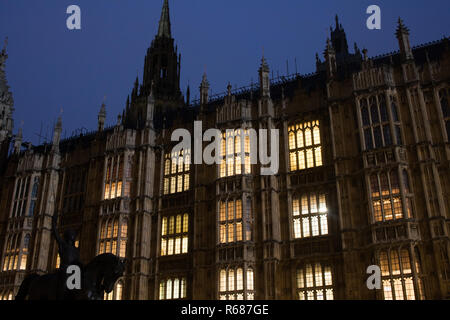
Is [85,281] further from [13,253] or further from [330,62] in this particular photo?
[13,253]

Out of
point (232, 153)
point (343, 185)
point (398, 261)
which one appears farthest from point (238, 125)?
point (398, 261)

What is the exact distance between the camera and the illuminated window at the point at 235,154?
3269 centimetres

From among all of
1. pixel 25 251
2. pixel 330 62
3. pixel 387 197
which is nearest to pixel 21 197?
pixel 25 251

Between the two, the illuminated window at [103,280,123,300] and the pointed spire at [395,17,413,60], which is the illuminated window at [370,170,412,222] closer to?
the pointed spire at [395,17,413,60]

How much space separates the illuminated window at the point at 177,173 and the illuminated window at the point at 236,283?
312 inches

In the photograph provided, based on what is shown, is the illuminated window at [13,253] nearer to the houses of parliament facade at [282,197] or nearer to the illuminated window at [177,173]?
the houses of parliament facade at [282,197]

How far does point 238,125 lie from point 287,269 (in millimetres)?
10740

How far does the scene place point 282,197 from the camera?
3144 cm

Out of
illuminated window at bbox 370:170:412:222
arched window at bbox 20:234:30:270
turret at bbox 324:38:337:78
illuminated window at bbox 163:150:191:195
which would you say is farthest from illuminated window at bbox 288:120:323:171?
arched window at bbox 20:234:30:270

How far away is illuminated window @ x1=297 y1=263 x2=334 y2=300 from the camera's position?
1106 inches

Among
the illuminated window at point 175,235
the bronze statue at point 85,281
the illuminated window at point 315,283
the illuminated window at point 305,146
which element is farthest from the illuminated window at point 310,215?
the bronze statue at point 85,281

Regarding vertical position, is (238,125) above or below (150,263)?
above
